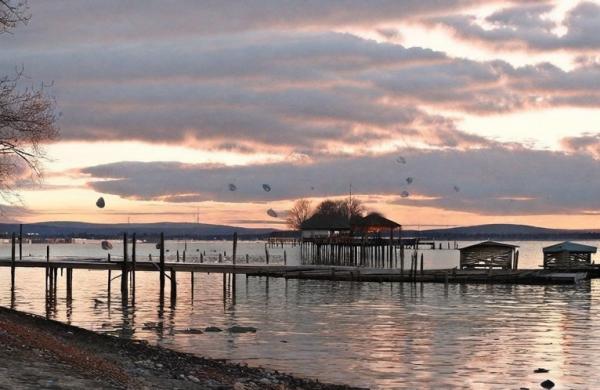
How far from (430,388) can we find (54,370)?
41.5 ft

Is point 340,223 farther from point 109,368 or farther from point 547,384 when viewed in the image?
point 109,368

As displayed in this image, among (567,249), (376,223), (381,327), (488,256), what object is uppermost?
(376,223)

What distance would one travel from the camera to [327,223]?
14750 cm

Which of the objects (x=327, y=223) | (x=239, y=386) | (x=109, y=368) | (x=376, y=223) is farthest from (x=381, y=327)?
(x=327, y=223)

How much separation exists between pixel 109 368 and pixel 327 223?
5028 inches

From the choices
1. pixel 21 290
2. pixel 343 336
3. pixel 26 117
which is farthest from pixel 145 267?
pixel 26 117

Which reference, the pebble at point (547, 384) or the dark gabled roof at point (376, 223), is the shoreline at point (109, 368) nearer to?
the pebble at point (547, 384)

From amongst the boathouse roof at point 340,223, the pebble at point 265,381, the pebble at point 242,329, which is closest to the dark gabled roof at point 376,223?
the boathouse roof at point 340,223

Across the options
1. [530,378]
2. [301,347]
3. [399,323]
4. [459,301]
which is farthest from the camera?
[459,301]

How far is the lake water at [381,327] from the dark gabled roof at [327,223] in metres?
66.2

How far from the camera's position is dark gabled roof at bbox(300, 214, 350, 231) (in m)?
146

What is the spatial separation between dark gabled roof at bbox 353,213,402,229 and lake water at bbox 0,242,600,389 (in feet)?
183

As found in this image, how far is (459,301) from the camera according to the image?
6272cm

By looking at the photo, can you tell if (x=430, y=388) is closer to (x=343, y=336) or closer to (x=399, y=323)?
(x=343, y=336)
